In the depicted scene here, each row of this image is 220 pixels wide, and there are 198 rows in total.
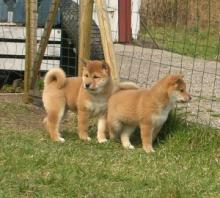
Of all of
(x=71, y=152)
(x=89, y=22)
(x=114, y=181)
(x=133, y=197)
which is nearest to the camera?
(x=133, y=197)

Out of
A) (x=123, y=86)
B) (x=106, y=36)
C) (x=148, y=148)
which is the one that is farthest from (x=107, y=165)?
(x=106, y=36)

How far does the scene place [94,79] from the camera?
6.93m

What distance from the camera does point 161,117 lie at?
262 inches

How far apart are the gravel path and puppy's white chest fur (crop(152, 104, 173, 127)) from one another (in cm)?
78

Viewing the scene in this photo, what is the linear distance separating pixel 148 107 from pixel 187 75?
504cm

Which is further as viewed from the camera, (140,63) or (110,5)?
(110,5)

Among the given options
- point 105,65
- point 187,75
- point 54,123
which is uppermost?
point 105,65

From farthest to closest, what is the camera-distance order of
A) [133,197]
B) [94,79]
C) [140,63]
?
1. [140,63]
2. [94,79]
3. [133,197]

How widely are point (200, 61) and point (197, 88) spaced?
12.2ft

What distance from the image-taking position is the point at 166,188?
5188 mm

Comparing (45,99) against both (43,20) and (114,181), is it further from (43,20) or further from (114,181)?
(43,20)

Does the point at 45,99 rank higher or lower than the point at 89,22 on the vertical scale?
lower

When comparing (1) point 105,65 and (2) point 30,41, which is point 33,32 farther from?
(1) point 105,65

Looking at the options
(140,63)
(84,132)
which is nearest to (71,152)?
(84,132)
